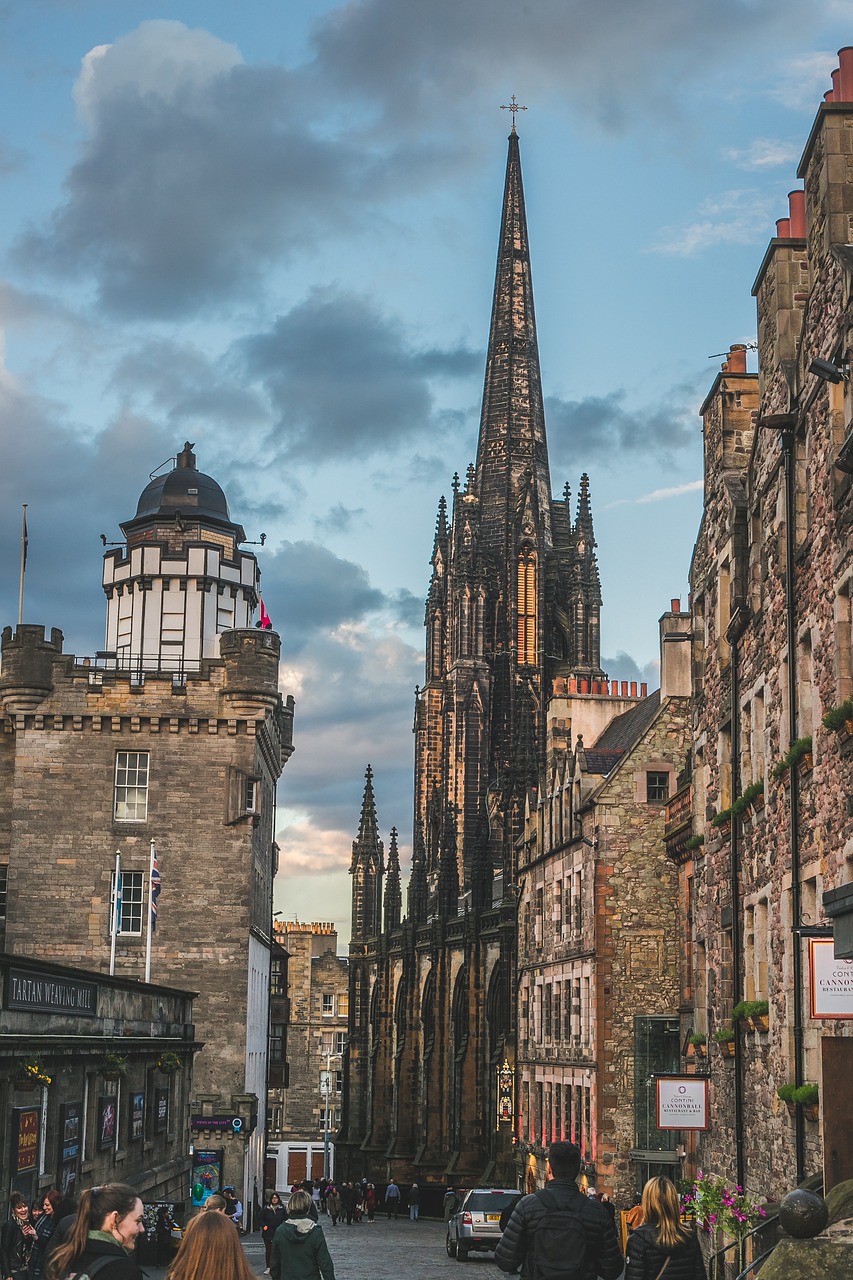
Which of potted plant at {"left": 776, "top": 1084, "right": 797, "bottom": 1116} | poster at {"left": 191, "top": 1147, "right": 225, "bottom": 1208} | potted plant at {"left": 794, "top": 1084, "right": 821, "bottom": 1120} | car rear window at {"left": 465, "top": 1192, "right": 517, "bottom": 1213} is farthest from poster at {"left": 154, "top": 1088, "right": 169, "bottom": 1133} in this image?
potted plant at {"left": 794, "top": 1084, "right": 821, "bottom": 1120}

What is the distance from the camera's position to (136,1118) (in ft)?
99.1

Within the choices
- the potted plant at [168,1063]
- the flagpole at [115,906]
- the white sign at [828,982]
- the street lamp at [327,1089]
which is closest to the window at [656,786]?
the flagpole at [115,906]

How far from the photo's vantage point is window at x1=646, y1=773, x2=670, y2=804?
43.5 metres

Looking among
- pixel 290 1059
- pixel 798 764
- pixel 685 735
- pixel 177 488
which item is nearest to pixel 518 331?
pixel 290 1059

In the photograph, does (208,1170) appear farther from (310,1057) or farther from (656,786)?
(310,1057)

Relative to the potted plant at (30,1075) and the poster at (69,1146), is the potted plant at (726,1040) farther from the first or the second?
the potted plant at (30,1075)

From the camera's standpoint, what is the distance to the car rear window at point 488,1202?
121ft

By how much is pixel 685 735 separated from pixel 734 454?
16.9m

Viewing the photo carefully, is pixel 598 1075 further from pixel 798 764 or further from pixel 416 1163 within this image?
pixel 416 1163

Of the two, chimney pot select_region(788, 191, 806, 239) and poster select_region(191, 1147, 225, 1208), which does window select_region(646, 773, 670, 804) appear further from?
chimney pot select_region(788, 191, 806, 239)

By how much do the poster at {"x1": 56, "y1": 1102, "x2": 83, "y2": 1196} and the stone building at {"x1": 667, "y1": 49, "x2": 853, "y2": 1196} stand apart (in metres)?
8.85

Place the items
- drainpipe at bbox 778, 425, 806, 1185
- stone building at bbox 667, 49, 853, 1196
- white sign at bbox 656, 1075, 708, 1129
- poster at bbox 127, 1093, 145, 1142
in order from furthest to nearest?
poster at bbox 127, 1093, 145, 1142 → white sign at bbox 656, 1075, 708, 1129 → drainpipe at bbox 778, 425, 806, 1185 → stone building at bbox 667, 49, 853, 1196

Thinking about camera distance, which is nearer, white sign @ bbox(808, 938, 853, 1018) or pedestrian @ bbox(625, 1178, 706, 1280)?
pedestrian @ bbox(625, 1178, 706, 1280)

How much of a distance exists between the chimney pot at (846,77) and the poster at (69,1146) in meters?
15.8
